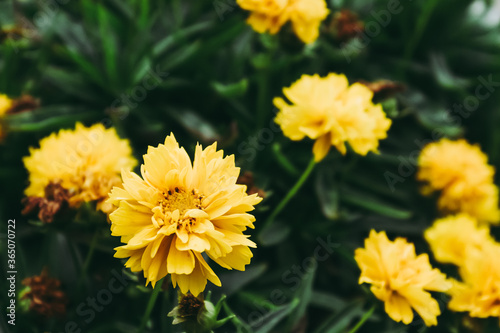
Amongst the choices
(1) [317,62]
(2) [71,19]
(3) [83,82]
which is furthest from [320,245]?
(2) [71,19]

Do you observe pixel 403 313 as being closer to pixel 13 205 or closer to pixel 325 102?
pixel 325 102

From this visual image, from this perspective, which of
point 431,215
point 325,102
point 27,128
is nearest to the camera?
point 325,102

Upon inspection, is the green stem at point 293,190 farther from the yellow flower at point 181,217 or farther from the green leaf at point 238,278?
the yellow flower at point 181,217

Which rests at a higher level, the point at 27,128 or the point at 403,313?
the point at 27,128

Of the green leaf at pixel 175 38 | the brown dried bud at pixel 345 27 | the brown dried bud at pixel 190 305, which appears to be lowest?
the brown dried bud at pixel 190 305

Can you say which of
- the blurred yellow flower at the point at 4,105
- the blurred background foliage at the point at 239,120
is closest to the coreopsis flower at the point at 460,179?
the blurred background foliage at the point at 239,120

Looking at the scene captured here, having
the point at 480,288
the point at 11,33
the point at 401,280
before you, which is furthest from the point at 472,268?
the point at 11,33
